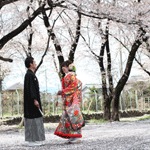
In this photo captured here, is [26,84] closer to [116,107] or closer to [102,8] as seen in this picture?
[102,8]

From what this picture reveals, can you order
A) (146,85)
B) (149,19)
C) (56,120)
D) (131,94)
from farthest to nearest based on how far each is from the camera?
(146,85)
(131,94)
(56,120)
(149,19)

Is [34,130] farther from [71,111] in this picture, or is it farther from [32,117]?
[71,111]

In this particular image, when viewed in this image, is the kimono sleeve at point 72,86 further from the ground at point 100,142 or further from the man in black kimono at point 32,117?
the ground at point 100,142

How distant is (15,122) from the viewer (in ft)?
42.5

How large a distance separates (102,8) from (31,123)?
4.24m

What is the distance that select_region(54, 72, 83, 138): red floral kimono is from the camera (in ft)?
14.9

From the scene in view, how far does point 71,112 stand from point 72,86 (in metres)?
0.48

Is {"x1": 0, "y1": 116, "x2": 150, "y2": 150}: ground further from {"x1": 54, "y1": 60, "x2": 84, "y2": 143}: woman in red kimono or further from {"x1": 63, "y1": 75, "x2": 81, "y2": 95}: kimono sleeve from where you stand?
{"x1": 63, "y1": 75, "x2": 81, "y2": 95}: kimono sleeve

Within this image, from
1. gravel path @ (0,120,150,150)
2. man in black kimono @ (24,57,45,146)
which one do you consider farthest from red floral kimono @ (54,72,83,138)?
man in black kimono @ (24,57,45,146)

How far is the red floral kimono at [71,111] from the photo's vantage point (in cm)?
454

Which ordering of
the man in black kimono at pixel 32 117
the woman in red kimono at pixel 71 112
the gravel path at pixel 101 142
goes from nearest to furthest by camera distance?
the gravel path at pixel 101 142, the man in black kimono at pixel 32 117, the woman in red kimono at pixel 71 112

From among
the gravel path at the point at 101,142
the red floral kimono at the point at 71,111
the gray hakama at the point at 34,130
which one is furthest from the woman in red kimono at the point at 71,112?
the gray hakama at the point at 34,130

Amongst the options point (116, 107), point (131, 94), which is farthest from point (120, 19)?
point (131, 94)

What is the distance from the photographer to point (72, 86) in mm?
4629
